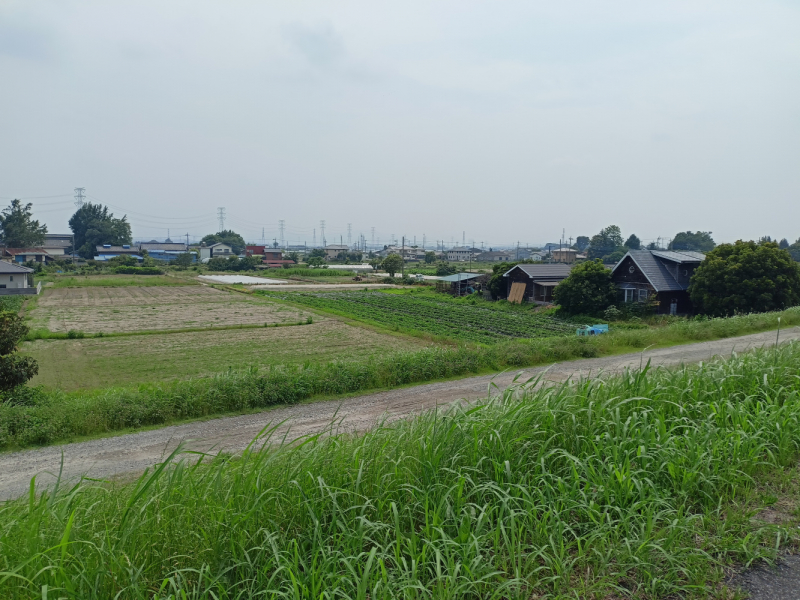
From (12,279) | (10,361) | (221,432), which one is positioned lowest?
(221,432)

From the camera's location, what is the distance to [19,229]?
256 ft

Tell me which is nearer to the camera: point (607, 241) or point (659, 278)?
point (659, 278)

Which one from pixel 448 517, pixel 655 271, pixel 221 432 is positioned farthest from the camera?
pixel 655 271

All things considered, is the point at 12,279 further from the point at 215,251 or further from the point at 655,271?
the point at 215,251

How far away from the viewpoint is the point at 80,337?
23.1m

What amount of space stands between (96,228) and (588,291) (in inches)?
3619

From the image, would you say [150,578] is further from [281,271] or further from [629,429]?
[281,271]

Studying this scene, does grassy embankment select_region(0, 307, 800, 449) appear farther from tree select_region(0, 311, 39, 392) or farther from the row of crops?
the row of crops

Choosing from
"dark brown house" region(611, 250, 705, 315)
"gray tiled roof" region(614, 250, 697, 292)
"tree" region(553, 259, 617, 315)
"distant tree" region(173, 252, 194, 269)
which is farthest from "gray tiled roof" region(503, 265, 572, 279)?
"distant tree" region(173, 252, 194, 269)

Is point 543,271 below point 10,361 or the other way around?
the other way around

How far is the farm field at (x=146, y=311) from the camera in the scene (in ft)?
88.9

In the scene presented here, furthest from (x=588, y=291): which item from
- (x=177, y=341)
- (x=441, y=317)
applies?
(x=177, y=341)

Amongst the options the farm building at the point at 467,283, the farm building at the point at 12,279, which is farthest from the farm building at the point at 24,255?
the farm building at the point at 467,283

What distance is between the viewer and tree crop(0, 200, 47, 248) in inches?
3071
